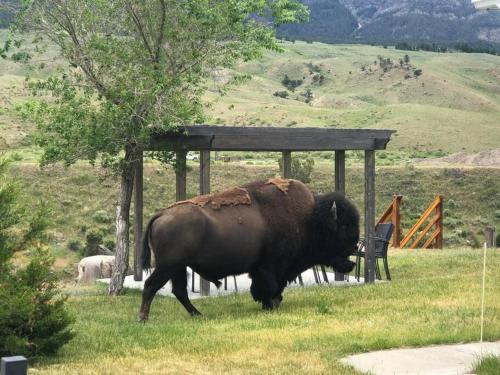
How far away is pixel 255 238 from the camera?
41.3 feet

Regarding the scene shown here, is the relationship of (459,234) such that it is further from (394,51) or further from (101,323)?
(394,51)

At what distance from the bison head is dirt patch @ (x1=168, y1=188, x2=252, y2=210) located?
1.22 meters

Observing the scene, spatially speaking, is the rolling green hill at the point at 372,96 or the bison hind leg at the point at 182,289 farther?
the rolling green hill at the point at 372,96

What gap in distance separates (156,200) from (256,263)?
111 feet

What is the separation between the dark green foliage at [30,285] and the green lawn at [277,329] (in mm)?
259

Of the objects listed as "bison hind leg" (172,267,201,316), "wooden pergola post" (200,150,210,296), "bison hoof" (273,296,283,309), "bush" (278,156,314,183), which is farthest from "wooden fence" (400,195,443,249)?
"bush" (278,156,314,183)

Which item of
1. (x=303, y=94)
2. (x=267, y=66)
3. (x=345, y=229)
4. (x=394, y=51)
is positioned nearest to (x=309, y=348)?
(x=345, y=229)

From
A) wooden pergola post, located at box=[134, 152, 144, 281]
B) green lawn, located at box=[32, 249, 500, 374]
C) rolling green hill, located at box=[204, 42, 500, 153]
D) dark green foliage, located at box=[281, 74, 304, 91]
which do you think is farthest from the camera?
dark green foliage, located at box=[281, 74, 304, 91]

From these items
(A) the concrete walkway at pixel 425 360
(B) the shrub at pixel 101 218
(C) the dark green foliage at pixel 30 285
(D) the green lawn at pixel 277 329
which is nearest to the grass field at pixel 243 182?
(B) the shrub at pixel 101 218

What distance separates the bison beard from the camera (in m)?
12.0

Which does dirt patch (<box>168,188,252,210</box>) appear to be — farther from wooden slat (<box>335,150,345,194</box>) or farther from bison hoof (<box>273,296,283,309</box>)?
wooden slat (<box>335,150,345,194</box>)

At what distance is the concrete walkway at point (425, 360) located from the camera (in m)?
8.12

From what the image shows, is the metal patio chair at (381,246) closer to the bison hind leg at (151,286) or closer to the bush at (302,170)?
the bison hind leg at (151,286)

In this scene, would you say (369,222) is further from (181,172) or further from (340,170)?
(181,172)
